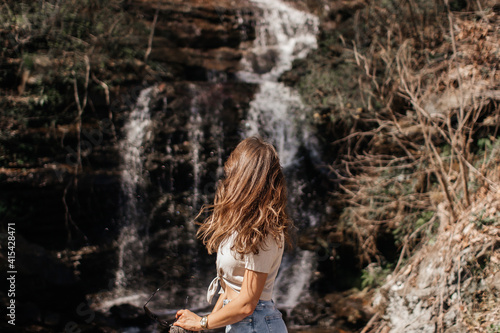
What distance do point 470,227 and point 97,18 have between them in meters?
6.64

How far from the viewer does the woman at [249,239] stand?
1501mm

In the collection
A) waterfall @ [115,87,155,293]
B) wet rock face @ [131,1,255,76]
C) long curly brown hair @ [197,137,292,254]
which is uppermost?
wet rock face @ [131,1,255,76]

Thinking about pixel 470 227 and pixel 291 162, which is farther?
pixel 291 162

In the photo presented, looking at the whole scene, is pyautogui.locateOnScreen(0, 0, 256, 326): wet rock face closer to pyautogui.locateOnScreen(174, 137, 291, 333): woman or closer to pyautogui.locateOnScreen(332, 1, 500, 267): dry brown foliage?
pyautogui.locateOnScreen(332, 1, 500, 267): dry brown foliage

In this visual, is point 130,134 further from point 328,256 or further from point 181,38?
point 328,256

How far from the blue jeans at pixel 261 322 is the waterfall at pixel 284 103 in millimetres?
3596

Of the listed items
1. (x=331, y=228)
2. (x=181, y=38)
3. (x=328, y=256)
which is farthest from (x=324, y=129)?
(x=181, y=38)

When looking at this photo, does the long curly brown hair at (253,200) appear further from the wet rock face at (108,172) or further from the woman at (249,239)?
the wet rock face at (108,172)

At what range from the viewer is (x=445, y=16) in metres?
5.86

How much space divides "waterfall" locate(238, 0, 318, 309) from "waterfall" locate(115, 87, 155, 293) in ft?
5.82

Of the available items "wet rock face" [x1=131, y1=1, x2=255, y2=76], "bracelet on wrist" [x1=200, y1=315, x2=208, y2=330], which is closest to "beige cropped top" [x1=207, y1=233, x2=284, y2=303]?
"bracelet on wrist" [x1=200, y1=315, x2=208, y2=330]

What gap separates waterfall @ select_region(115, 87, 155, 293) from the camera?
578 cm

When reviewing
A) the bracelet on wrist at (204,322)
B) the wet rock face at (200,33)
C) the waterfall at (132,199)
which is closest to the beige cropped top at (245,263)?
the bracelet on wrist at (204,322)

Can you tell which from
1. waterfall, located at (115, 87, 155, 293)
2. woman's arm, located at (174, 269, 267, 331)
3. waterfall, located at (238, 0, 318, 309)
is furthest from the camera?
waterfall, located at (115, 87, 155, 293)
